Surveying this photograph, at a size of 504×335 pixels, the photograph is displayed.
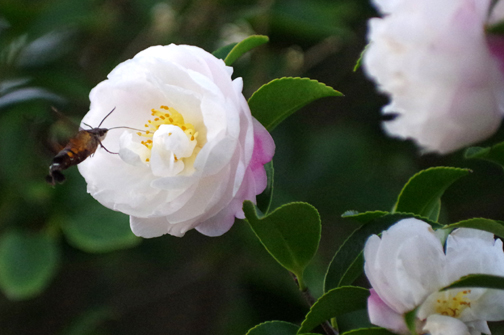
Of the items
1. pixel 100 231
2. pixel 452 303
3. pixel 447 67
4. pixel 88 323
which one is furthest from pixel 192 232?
pixel 447 67

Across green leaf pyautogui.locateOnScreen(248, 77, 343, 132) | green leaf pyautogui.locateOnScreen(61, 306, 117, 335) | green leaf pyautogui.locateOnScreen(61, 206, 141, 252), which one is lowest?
green leaf pyautogui.locateOnScreen(61, 306, 117, 335)

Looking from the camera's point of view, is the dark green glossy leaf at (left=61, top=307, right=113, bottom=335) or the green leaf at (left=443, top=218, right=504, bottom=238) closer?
the green leaf at (left=443, top=218, right=504, bottom=238)

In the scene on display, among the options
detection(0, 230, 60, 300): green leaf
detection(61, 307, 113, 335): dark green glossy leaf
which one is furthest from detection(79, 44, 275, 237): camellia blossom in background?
detection(61, 307, 113, 335): dark green glossy leaf

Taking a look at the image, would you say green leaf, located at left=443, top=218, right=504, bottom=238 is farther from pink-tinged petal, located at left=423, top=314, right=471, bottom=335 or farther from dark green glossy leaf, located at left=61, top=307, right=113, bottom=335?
dark green glossy leaf, located at left=61, top=307, right=113, bottom=335

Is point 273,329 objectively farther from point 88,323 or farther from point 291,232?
point 88,323

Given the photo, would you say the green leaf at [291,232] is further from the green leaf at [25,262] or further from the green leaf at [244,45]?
the green leaf at [25,262]

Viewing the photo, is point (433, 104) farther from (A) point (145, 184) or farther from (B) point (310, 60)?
(B) point (310, 60)

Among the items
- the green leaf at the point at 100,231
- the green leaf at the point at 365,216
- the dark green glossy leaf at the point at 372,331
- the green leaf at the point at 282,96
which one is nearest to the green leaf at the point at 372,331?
the dark green glossy leaf at the point at 372,331
